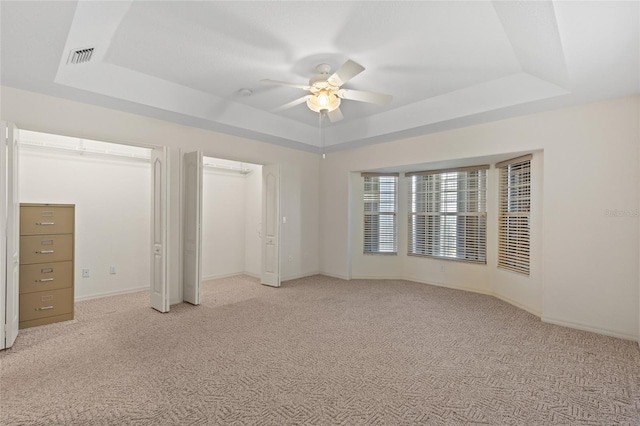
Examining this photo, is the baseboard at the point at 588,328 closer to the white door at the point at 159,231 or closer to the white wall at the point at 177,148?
the white wall at the point at 177,148

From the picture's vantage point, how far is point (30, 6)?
2031mm

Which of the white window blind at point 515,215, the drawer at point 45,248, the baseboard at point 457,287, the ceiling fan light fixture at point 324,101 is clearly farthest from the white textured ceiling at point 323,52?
the baseboard at point 457,287

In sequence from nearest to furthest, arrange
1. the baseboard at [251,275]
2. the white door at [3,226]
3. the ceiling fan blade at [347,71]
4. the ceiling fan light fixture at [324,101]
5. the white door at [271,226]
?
the ceiling fan blade at [347,71] → the white door at [3,226] → the ceiling fan light fixture at [324,101] → the white door at [271,226] → the baseboard at [251,275]

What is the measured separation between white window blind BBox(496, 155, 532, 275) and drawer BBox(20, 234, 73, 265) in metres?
5.85

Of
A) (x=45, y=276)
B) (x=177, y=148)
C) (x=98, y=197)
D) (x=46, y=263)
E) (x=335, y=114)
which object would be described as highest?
(x=335, y=114)

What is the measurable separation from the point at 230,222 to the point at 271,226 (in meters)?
1.29

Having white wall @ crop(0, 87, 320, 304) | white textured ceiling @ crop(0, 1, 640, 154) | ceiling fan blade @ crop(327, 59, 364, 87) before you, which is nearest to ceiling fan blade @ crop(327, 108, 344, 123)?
white textured ceiling @ crop(0, 1, 640, 154)

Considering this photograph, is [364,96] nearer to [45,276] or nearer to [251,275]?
[45,276]

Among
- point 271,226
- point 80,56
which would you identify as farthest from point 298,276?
point 80,56

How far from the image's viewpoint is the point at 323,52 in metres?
3.09

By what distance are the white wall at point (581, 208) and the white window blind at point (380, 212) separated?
1799mm

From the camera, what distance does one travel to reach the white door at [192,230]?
4379mm

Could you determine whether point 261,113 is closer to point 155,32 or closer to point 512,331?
point 155,32

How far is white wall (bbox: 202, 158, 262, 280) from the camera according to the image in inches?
238
